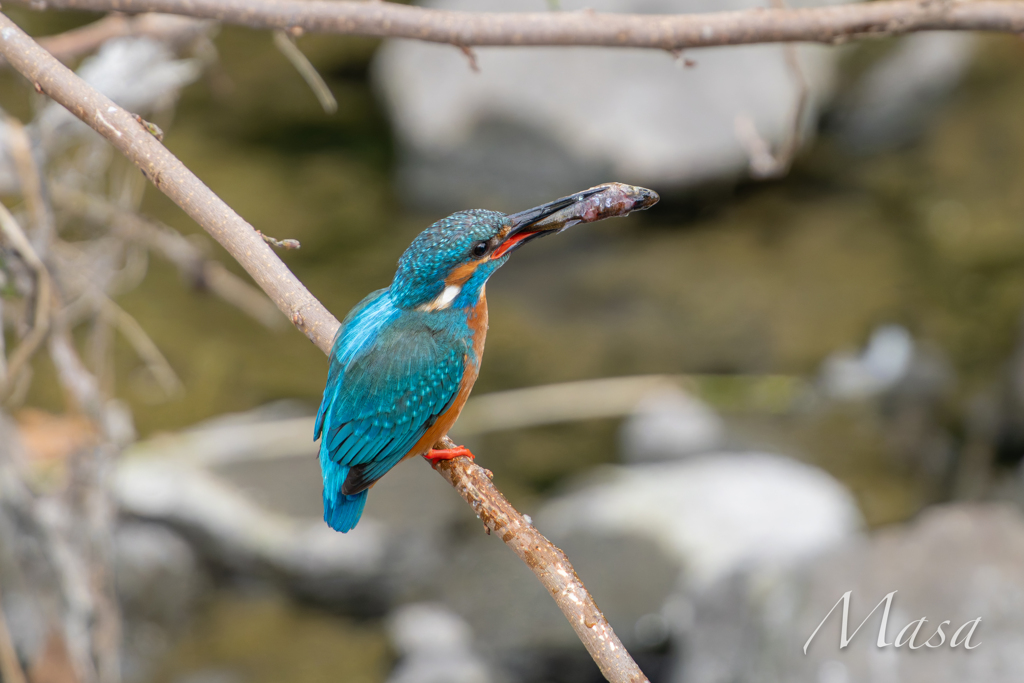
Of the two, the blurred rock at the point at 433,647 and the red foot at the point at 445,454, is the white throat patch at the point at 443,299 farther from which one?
the blurred rock at the point at 433,647

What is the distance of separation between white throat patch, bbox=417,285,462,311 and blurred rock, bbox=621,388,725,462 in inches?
114

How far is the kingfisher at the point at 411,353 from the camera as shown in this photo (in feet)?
5.75

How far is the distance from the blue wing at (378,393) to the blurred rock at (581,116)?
4.41m

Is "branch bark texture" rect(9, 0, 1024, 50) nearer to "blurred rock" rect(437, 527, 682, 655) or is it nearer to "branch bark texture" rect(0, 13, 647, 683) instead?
"branch bark texture" rect(0, 13, 647, 683)

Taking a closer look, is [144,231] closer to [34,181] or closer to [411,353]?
[34,181]

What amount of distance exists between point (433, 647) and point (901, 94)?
522 centimetres

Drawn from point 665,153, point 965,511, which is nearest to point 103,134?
point 965,511

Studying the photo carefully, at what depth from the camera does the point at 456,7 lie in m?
6.46

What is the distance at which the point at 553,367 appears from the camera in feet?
17.5

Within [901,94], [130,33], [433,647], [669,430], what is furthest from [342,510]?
[901,94]

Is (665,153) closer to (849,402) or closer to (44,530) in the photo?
(849,402)
